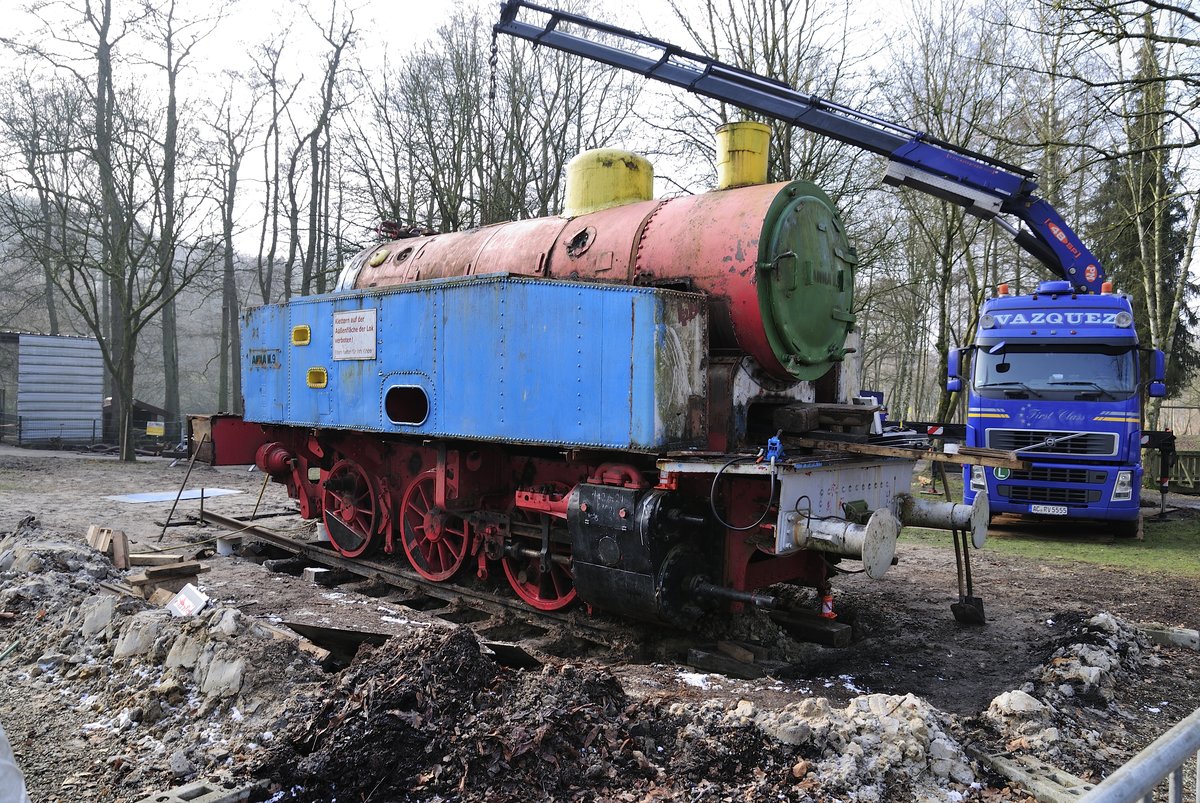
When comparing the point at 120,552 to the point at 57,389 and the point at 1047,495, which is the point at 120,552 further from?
the point at 57,389

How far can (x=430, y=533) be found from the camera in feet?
24.3

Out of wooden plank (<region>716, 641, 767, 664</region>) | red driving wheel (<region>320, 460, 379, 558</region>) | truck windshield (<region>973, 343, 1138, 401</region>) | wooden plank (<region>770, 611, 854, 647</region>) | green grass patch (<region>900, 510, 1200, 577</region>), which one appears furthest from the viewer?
truck windshield (<region>973, 343, 1138, 401</region>)

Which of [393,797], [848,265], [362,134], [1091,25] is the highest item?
[362,134]

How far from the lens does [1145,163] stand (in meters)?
16.8

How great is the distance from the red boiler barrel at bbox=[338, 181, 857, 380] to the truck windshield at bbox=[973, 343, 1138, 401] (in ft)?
15.8

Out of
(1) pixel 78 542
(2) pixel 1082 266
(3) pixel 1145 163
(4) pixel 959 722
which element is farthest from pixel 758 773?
(3) pixel 1145 163

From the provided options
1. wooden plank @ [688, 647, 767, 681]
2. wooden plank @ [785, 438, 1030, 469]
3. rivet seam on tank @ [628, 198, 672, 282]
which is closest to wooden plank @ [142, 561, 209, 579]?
wooden plank @ [688, 647, 767, 681]

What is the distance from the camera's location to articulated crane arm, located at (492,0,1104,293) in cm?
932

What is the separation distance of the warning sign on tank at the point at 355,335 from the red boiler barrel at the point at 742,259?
1362 millimetres

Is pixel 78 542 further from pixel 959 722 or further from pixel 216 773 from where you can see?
pixel 959 722

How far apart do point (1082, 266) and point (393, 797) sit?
1123 centimetres

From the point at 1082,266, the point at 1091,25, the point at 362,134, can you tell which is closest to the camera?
the point at 1091,25

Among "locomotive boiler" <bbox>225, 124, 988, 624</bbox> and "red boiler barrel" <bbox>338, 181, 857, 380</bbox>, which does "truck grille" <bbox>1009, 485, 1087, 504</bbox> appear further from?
"red boiler barrel" <bbox>338, 181, 857, 380</bbox>

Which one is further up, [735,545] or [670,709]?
[735,545]
